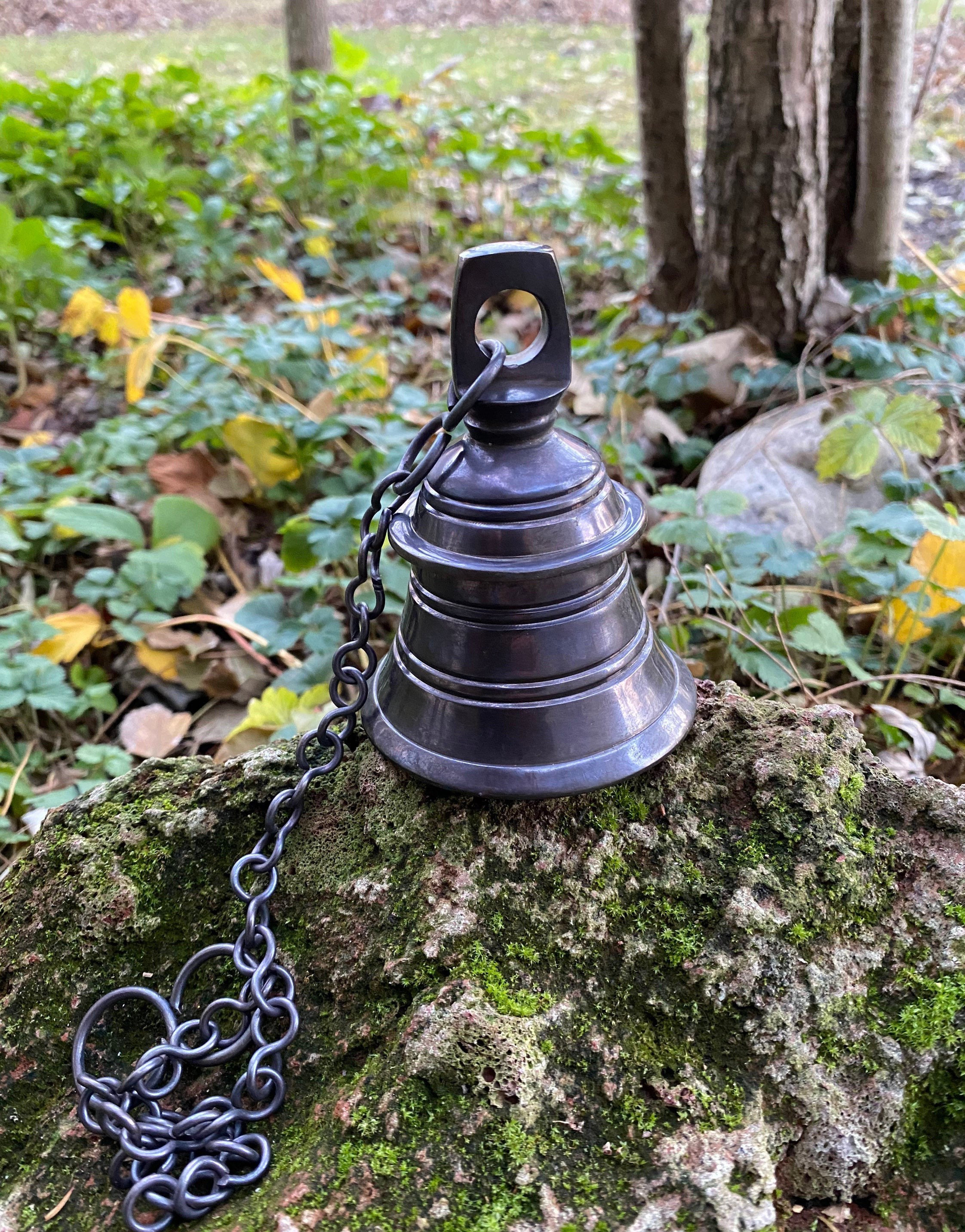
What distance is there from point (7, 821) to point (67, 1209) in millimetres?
1150

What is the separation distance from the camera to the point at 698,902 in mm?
1079

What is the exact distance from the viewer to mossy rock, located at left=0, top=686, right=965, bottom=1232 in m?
0.92

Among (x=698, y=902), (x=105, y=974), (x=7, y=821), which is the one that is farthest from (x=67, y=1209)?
(x=7, y=821)

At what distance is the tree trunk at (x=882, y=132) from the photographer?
273 cm

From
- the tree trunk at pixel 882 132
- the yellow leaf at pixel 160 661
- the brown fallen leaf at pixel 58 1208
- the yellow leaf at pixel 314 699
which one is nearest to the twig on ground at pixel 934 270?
the tree trunk at pixel 882 132

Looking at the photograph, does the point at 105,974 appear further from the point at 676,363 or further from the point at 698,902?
the point at 676,363

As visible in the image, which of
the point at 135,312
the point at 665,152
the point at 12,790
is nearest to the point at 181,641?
the point at 12,790

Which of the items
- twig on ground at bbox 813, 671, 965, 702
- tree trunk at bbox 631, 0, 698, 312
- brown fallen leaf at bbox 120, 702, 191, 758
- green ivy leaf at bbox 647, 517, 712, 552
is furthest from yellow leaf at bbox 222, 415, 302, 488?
twig on ground at bbox 813, 671, 965, 702

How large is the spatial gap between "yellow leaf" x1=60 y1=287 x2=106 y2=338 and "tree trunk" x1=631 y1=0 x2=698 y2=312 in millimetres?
2010

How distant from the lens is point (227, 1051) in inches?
38.9

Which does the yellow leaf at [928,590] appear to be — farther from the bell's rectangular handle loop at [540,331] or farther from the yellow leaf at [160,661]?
the yellow leaf at [160,661]

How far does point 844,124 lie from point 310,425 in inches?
81.1

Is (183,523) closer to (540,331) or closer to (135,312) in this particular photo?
(135,312)

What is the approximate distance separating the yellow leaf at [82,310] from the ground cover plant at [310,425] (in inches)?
0.9
